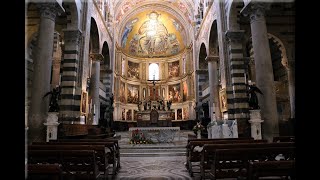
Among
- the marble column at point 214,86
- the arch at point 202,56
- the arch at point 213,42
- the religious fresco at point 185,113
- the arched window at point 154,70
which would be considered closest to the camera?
the marble column at point 214,86

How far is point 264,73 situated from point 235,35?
5.19 meters

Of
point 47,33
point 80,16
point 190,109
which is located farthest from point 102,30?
point 190,109

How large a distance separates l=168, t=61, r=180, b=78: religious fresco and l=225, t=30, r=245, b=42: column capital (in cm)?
2166

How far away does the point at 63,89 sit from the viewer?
14.4m

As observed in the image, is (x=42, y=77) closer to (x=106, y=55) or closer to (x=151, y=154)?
(x=151, y=154)

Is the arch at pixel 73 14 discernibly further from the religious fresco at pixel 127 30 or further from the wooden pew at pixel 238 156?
the religious fresco at pixel 127 30

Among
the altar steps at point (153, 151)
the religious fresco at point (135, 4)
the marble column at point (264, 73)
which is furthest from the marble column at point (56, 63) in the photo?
the marble column at point (264, 73)

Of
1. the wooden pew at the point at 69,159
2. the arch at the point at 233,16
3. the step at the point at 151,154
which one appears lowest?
the step at the point at 151,154

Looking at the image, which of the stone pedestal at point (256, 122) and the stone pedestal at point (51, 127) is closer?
the stone pedestal at point (51, 127)

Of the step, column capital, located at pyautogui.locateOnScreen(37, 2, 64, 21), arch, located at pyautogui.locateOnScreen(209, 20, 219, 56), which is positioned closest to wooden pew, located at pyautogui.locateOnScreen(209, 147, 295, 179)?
the step

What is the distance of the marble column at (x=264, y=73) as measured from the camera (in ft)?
33.6

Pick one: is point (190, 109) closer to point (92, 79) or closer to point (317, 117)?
point (92, 79)

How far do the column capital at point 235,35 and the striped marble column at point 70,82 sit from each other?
31.3 feet

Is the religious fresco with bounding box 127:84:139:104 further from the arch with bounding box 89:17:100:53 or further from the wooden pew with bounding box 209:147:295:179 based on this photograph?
the wooden pew with bounding box 209:147:295:179
